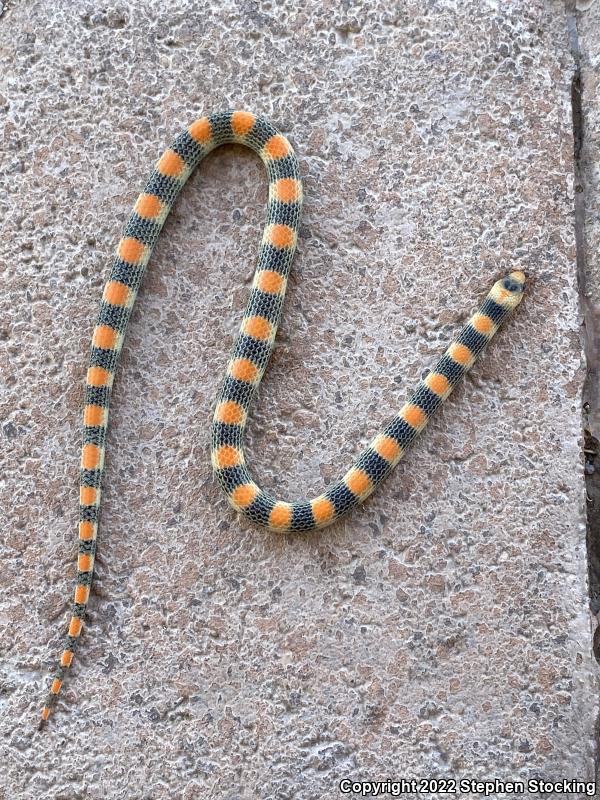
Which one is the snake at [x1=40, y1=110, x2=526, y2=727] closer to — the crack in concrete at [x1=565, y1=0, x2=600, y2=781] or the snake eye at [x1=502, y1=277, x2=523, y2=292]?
the snake eye at [x1=502, y1=277, x2=523, y2=292]

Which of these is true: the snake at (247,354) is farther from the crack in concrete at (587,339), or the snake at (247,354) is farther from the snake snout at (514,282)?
the crack in concrete at (587,339)

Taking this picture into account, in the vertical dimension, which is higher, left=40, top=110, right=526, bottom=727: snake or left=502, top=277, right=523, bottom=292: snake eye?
left=502, top=277, right=523, bottom=292: snake eye

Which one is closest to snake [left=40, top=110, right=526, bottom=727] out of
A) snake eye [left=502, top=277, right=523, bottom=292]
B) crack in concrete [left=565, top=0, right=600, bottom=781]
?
snake eye [left=502, top=277, right=523, bottom=292]

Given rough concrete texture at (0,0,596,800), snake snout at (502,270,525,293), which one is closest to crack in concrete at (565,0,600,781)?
rough concrete texture at (0,0,596,800)

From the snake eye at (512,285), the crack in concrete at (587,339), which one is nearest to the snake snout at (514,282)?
the snake eye at (512,285)

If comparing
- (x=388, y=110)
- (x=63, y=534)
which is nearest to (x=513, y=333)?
(x=388, y=110)

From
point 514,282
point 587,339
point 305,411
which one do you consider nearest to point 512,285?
point 514,282
